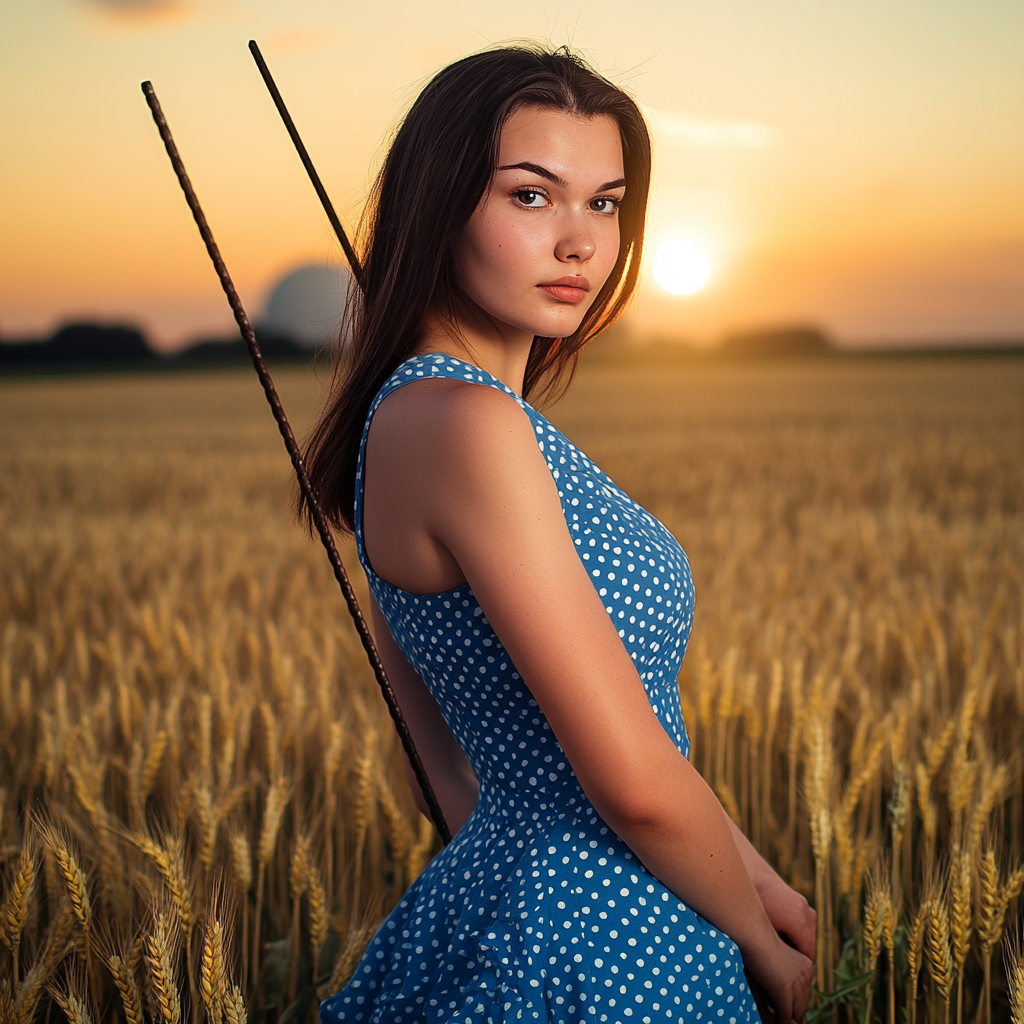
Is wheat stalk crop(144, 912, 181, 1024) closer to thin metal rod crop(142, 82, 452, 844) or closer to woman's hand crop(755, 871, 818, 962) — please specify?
thin metal rod crop(142, 82, 452, 844)

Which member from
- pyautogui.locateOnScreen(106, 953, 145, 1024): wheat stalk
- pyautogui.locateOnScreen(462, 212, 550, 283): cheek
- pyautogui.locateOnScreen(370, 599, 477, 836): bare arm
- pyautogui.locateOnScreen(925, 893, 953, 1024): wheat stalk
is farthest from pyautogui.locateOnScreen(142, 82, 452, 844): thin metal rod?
pyautogui.locateOnScreen(925, 893, 953, 1024): wheat stalk

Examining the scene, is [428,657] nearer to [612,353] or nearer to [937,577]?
[937,577]

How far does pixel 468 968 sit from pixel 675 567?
515 mm

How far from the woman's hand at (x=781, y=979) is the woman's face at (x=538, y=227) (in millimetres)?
788

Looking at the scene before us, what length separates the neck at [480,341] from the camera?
3.97 feet

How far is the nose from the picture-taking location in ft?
3.72

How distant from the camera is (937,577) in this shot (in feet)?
15.0

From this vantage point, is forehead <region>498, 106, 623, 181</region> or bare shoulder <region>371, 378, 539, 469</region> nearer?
bare shoulder <region>371, 378, 539, 469</region>

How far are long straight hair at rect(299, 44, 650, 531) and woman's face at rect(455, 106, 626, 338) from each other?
20 millimetres

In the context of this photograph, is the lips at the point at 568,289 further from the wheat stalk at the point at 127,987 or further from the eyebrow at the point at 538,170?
the wheat stalk at the point at 127,987

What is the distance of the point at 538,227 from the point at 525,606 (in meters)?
0.47

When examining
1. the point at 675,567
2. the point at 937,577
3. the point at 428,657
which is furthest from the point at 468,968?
the point at 937,577

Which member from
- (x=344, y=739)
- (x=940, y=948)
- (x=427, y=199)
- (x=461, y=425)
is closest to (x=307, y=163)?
(x=427, y=199)

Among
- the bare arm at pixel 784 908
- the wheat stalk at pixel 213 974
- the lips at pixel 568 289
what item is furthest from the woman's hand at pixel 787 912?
the lips at pixel 568 289
